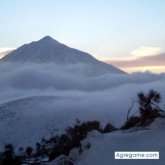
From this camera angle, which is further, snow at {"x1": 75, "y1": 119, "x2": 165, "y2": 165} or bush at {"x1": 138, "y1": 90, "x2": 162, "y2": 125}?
bush at {"x1": 138, "y1": 90, "x2": 162, "y2": 125}

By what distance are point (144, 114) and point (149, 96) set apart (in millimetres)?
1507

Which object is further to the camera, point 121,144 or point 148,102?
point 148,102

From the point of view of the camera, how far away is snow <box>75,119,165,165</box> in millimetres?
27688

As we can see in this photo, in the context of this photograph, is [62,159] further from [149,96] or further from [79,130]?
[79,130]

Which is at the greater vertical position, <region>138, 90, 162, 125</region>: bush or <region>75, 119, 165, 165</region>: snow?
<region>138, 90, 162, 125</region>: bush

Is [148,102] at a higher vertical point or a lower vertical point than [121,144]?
higher

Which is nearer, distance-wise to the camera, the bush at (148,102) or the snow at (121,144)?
the snow at (121,144)

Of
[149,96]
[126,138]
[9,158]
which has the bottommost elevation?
[9,158]

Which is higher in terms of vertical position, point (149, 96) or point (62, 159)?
point (149, 96)

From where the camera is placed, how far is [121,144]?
29.6 metres

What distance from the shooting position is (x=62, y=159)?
3378 centimetres

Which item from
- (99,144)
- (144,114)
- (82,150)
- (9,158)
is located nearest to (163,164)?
(99,144)

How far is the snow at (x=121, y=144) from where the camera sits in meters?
A: 27.7

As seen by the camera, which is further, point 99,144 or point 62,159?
point 62,159
